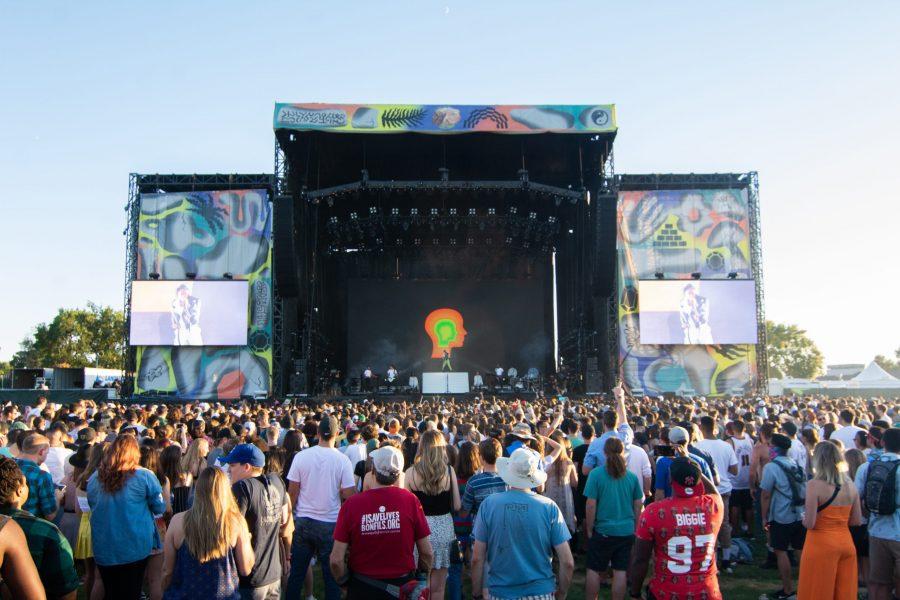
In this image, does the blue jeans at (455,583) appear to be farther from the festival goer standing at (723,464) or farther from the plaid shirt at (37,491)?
the festival goer standing at (723,464)

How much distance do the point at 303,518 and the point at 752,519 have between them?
573cm

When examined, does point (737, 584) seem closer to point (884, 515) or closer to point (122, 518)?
point (884, 515)

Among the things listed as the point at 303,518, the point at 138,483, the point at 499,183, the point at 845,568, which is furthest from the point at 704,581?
the point at 499,183

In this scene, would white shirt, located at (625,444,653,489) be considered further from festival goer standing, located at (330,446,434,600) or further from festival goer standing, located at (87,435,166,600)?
festival goer standing, located at (87,435,166,600)

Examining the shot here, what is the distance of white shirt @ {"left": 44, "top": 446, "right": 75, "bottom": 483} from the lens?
6299 millimetres

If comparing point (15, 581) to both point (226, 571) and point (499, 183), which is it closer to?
A: point (226, 571)

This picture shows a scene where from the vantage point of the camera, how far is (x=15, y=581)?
2.52m

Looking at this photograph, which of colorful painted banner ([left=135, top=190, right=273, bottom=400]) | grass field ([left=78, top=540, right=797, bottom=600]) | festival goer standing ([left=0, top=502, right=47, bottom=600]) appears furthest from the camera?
colorful painted banner ([left=135, top=190, right=273, bottom=400])

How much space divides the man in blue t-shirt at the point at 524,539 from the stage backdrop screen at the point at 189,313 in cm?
2300

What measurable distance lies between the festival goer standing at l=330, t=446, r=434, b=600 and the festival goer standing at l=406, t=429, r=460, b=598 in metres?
0.91

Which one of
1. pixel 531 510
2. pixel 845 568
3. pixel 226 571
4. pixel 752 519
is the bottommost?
pixel 752 519

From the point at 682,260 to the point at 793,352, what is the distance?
169 ft

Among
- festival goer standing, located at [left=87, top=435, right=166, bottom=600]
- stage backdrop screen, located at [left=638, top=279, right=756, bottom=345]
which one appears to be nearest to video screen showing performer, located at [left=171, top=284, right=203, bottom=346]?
stage backdrop screen, located at [left=638, top=279, right=756, bottom=345]

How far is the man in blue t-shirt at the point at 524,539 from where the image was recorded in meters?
3.62
